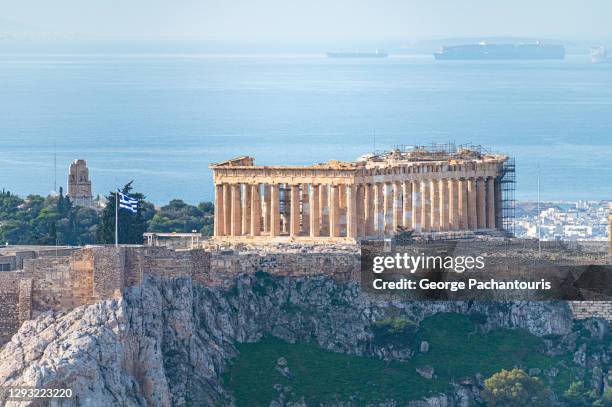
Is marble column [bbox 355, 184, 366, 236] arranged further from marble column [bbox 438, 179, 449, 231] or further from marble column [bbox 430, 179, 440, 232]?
marble column [bbox 438, 179, 449, 231]

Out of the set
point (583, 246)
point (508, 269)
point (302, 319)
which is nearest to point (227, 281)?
point (302, 319)

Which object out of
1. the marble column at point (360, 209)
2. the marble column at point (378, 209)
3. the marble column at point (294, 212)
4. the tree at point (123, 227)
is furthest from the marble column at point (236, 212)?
the marble column at point (378, 209)

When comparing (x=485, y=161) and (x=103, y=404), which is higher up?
(x=485, y=161)

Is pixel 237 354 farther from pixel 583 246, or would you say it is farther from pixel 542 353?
pixel 583 246

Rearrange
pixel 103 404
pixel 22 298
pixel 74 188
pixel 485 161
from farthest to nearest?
pixel 74 188
pixel 485 161
pixel 22 298
pixel 103 404

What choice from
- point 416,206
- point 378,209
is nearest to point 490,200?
point 416,206

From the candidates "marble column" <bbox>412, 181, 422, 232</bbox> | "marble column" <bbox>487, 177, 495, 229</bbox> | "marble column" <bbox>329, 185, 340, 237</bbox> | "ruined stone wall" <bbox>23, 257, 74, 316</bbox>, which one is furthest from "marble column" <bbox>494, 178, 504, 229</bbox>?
"ruined stone wall" <bbox>23, 257, 74, 316</bbox>

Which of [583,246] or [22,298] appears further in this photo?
[583,246]
